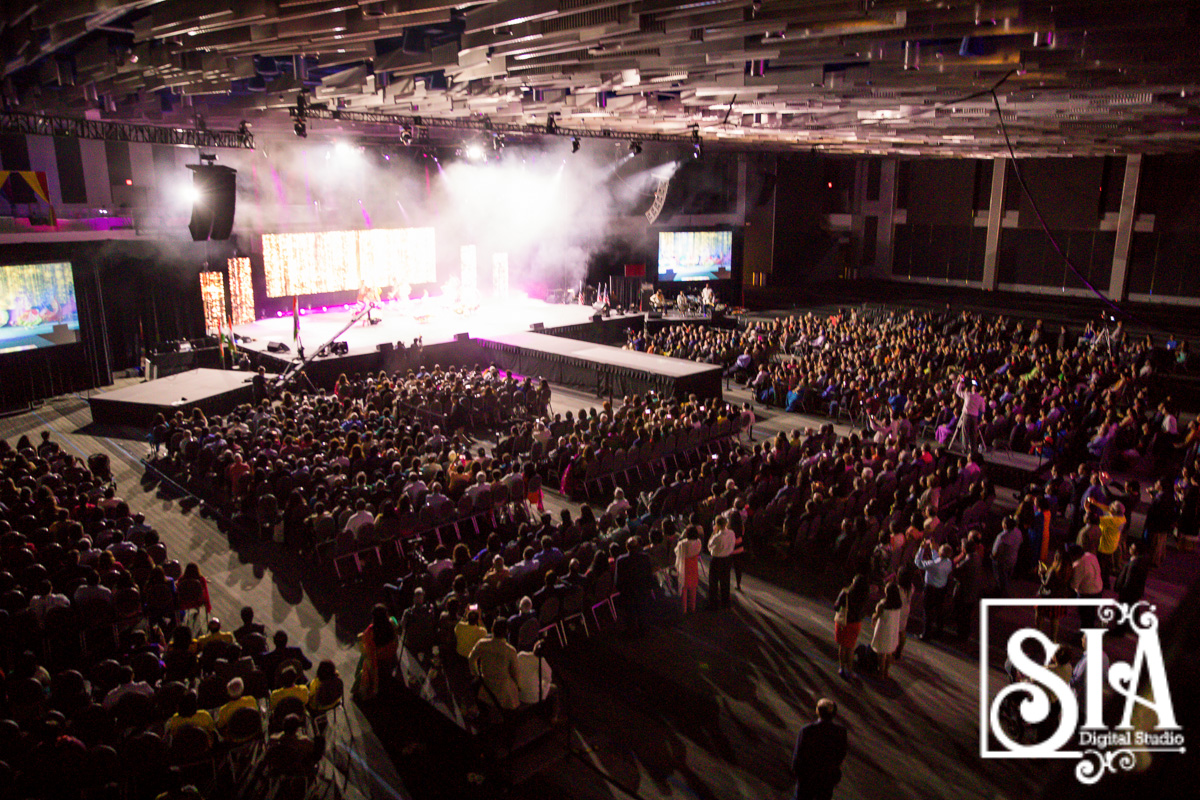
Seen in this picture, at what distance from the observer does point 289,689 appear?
5.86 meters

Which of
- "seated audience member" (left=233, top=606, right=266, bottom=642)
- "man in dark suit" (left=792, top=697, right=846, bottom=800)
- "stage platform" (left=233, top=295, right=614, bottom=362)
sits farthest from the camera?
"stage platform" (left=233, top=295, right=614, bottom=362)

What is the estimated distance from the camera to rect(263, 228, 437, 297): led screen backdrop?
24484 millimetres

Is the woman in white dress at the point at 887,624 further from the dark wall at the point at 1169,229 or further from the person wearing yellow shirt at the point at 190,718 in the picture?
the dark wall at the point at 1169,229

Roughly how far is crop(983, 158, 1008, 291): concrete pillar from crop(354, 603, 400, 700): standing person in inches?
1353

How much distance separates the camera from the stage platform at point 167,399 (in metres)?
15.8

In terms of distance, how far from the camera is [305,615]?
8555 millimetres

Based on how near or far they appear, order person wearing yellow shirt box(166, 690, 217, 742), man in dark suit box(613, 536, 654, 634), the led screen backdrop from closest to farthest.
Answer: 1. person wearing yellow shirt box(166, 690, 217, 742)
2. man in dark suit box(613, 536, 654, 634)
3. the led screen backdrop

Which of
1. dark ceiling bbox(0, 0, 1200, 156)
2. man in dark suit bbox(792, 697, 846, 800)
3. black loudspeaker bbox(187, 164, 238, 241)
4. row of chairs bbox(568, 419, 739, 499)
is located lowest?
row of chairs bbox(568, 419, 739, 499)

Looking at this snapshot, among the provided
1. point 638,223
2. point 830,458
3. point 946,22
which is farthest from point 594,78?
point 638,223

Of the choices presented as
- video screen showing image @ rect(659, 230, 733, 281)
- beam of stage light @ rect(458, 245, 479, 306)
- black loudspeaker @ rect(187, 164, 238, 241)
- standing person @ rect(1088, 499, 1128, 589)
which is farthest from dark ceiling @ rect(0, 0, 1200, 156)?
video screen showing image @ rect(659, 230, 733, 281)

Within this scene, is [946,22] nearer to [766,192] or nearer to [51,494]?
[51,494]

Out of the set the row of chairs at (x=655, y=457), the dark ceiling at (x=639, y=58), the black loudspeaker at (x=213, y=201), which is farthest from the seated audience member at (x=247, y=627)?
the black loudspeaker at (x=213, y=201)

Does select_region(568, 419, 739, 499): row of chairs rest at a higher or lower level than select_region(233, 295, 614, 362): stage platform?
lower

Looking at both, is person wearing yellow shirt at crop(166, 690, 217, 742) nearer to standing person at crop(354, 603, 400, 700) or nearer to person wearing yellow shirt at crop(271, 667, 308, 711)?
person wearing yellow shirt at crop(271, 667, 308, 711)
